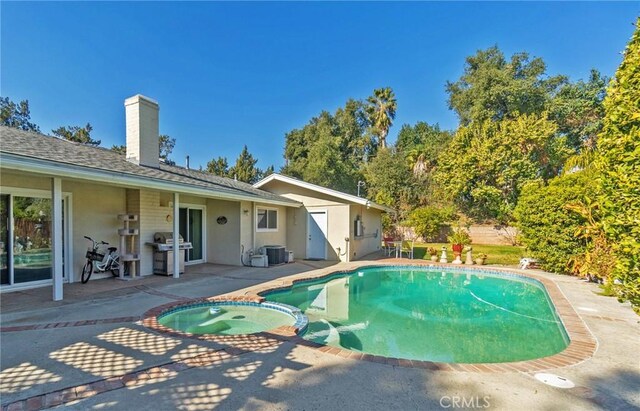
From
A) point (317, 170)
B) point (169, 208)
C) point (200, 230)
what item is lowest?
point (200, 230)

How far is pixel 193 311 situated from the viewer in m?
6.48

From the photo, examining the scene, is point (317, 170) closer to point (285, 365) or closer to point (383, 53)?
point (383, 53)

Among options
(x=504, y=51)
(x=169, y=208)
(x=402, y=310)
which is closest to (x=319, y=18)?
(x=169, y=208)

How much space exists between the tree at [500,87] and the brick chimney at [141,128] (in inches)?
933

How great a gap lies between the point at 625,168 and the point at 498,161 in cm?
1982

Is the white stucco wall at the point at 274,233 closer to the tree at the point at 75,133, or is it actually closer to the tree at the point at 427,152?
the tree at the point at 427,152

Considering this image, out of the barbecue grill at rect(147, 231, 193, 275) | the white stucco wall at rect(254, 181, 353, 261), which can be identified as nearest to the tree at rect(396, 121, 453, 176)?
the white stucco wall at rect(254, 181, 353, 261)

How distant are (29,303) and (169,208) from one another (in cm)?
491

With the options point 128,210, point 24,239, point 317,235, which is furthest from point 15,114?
point 317,235

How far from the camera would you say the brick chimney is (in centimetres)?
1043

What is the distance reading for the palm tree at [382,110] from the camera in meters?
34.1

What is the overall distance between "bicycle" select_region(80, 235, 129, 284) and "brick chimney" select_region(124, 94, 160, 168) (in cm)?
292

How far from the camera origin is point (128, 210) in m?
9.80

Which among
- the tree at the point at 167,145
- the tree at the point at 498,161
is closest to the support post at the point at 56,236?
the tree at the point at 498,161
